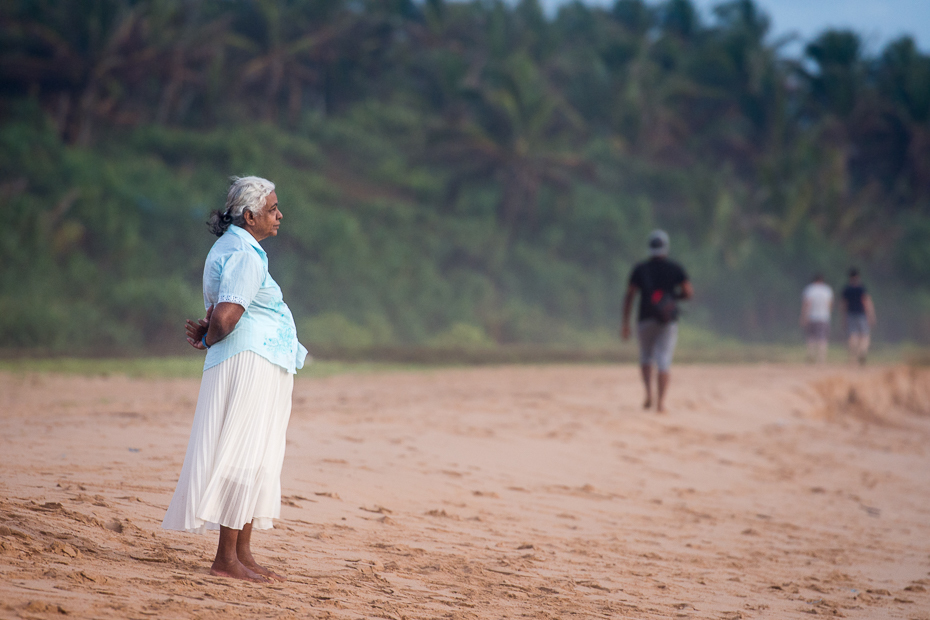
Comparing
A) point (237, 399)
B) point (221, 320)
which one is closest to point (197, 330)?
point (221, 320)

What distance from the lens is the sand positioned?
390cm

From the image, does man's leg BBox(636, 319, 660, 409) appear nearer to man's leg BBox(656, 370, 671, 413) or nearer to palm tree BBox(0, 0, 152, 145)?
man's leg BBox(656, 370, 671, 413)

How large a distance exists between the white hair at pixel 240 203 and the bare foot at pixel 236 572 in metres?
1.35

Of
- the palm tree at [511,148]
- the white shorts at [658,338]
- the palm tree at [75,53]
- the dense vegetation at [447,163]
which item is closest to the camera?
the white shorts at [658,338]

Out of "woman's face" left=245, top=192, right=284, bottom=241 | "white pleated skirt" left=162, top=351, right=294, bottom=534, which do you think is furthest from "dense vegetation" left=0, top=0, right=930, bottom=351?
"white pleated skirt" left=162, top=351, right=294, bottom=534

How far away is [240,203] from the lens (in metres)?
3.91

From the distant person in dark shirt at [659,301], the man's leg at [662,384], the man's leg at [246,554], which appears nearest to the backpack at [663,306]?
the distant person in dark shirt at [659,301]

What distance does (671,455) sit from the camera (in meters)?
8.67

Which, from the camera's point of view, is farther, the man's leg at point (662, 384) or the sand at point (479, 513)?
the man's leg at point (662, 384)

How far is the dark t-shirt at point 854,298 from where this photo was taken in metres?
18.8

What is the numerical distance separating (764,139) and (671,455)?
3942 centimetres

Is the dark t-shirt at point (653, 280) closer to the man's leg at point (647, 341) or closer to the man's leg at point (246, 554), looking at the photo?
the man's leg at point (647, 341)

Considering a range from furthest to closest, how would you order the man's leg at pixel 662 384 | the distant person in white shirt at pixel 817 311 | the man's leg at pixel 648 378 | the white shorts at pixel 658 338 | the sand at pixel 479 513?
1. the distant person in white shirt at pixel 817 311
2. the man's leg at pixel 648 378
3. the man's leg at pixel 662 384
4. the white shorts at pixel 658 338
5. the sand at pixel 479 513

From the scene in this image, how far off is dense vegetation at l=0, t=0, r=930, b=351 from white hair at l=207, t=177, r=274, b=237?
52.4 ft
